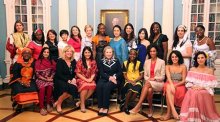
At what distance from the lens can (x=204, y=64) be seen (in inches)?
173

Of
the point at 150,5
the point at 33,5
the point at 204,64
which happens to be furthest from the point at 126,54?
the point at 33,5

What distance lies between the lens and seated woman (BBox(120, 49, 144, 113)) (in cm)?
484

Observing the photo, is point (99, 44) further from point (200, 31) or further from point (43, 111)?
point (200, 31)

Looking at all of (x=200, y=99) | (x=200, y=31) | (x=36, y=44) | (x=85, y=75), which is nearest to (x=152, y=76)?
(x=200, y=99)

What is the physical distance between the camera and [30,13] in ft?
22.8

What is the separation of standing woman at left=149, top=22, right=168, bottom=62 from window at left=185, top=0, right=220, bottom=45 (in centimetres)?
202

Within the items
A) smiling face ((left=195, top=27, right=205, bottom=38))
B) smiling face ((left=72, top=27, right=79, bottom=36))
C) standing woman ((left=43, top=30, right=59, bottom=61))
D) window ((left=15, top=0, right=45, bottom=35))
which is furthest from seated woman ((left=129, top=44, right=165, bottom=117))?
window ((left=15, top=0, right=45, bottom=35))

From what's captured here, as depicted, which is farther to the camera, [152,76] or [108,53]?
[108,53]

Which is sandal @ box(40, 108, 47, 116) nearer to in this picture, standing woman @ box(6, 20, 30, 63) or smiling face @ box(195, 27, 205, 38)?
standing woman @ box(6, 20, 30, 63)

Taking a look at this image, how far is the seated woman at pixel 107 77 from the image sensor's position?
4832 millimetres

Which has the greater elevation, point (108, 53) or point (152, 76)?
point (108, 53)

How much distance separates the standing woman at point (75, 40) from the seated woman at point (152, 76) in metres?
1.46

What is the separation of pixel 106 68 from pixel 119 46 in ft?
1.67

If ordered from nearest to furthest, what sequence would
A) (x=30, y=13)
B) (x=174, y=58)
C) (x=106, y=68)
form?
(x=174, y=58)
(x=106, y=68)
(x=30, y=13)
